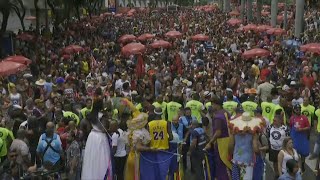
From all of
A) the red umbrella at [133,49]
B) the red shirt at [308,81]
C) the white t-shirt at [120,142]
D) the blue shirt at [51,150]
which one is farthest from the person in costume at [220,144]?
the red umbrella at [133,49]

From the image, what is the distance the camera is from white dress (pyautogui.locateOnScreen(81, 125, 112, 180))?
8.58 meters

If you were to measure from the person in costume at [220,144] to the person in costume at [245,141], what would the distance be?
39 centimetres

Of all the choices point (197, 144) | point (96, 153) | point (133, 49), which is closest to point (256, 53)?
point (133, 49)

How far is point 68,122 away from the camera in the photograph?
33.9ft

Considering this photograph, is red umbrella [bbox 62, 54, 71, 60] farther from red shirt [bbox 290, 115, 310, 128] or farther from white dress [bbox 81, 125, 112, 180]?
white dress [bbox 81, 125, 112, 180]

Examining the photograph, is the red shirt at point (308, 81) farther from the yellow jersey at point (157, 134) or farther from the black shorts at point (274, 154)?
the yellow jersey at point (157, 134)

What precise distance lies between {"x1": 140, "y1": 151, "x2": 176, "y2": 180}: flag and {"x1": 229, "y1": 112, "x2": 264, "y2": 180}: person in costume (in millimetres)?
1107

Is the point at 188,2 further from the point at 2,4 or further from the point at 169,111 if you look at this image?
the point at 169,111

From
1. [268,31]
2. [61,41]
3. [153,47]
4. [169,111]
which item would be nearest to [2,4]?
[61,41]

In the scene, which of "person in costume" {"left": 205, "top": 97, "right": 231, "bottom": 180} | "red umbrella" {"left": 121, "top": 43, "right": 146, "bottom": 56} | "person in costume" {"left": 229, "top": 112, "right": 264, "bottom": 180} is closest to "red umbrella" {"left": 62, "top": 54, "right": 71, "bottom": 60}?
→ "red umbrella" {"left": 121, "top": 43, "right": 146, "bottom": 56}

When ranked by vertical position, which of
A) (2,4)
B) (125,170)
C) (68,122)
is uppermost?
(2,4)

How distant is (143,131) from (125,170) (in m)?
0.83

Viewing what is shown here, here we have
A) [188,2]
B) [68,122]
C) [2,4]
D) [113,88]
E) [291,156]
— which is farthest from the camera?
[188,2]

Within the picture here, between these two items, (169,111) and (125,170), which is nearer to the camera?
(125,170)
